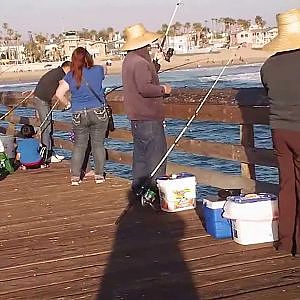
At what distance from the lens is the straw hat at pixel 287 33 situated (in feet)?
14.4

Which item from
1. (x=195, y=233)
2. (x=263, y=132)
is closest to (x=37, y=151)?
(x=195, y=233)

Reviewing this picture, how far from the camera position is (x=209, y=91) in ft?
20.7

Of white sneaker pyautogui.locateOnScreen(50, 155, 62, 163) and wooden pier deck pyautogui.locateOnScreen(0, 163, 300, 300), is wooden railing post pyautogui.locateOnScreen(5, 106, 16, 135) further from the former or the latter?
wooden pier deck pyautogui.locateOnScreen(0, 163, 300, 300)

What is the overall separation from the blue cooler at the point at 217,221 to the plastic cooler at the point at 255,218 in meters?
0.19

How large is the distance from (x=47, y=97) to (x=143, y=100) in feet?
10.2

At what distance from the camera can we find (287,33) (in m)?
4.48

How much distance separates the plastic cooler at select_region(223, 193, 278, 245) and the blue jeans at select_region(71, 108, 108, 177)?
2830 mm

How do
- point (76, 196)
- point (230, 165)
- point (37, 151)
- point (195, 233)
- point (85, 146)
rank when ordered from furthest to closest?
point (230, 165) → point (37, 151) → point (85, 146) → point (76, 196) → point (195, 233)

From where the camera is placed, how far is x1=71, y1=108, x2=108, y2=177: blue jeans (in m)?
7.38

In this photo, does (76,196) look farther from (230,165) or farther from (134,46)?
(230,165)

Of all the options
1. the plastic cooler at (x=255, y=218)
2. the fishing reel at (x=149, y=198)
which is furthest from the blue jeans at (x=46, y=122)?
the plastic cooler at (x=255, y=218)

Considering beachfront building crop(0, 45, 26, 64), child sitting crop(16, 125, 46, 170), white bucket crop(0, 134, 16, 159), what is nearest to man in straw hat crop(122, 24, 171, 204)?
child sitting crop(16, 125, 46, 170)

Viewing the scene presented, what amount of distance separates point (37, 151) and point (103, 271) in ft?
16.0

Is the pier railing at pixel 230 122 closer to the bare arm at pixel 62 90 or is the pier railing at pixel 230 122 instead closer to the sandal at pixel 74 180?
the sandal at pixel 74 180
